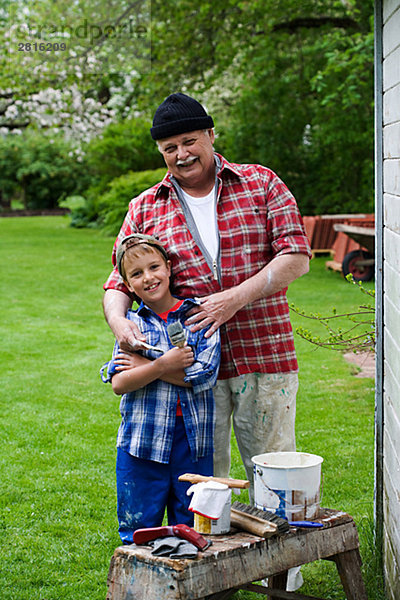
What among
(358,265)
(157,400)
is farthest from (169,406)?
(358,265)

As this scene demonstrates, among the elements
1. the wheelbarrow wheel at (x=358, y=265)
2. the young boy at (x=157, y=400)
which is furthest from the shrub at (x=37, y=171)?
the young boy at (x=157, y=400)

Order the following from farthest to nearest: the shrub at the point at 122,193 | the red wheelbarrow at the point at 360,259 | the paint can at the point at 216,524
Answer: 1. the shrub at the point at 122,193
2. the red wheelbarrow at the point at 360,259
3. the paint can at the point at 216,524

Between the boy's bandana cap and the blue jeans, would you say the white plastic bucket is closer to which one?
the blue jeans

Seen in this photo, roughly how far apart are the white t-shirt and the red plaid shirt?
0.11ft

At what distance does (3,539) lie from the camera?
418 cm

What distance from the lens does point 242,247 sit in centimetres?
311

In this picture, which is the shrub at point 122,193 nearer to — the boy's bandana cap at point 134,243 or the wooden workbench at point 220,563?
the boy's bandana cap at point 134,243

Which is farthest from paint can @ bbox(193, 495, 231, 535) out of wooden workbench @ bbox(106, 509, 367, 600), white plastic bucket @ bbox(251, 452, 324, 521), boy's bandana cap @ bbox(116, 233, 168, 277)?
boy's bandana cap @ bbox(116, 233, 168, 277)

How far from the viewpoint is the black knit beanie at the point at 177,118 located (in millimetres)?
2979

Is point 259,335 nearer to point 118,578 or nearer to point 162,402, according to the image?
point 162,402

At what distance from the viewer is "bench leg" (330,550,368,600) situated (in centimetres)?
259

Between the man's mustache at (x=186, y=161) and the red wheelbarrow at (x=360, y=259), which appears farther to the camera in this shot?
the red wheelbarrow at (x=360, y=259)

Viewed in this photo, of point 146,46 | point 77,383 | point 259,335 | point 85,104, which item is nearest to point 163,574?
point 259,335

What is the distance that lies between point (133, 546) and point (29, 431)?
391 centimetres
